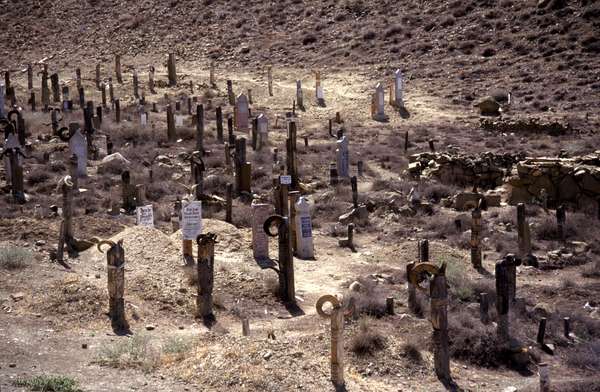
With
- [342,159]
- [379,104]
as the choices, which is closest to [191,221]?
[342,159]

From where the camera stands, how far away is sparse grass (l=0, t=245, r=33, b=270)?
16.1 m

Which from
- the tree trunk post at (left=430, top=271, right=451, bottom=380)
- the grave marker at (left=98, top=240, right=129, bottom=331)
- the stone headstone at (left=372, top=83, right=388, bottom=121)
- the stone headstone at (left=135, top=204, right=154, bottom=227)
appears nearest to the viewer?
the tree trunk post at (left=430, top=271, right=451, bottom=380)

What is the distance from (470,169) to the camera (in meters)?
25.6

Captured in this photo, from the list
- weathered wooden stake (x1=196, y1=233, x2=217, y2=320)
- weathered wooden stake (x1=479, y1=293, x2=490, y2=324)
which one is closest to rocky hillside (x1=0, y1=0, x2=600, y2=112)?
weathered wooden stake (x1=479, y1=293, x2=490, y2=324)

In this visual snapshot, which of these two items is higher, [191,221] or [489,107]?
[489,107]

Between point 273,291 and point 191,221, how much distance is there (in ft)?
7.57

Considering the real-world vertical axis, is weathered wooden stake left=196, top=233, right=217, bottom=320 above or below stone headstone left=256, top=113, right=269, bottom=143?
below

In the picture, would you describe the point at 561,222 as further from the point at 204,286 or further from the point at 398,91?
the point at 398,91

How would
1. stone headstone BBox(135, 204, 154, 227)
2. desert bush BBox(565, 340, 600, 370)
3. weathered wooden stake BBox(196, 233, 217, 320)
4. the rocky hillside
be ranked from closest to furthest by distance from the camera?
desert bush BBox(565, 340, 600, 370) < weathered wooden stake BBox(196, 233, 217, 320) < stone headstone BBox(135, 204, 154, 227) < the rocky hillside

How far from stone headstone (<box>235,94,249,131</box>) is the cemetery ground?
5.11 meters

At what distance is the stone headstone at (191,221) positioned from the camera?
1722cm

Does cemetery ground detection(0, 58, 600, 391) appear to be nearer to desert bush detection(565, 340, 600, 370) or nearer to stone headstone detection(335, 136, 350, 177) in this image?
desert bush detection(565, 340, 600, 370)

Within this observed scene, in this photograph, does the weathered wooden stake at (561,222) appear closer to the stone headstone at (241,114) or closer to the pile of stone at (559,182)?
the pile of stone at (559,182)

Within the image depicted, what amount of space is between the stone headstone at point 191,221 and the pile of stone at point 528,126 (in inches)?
710
